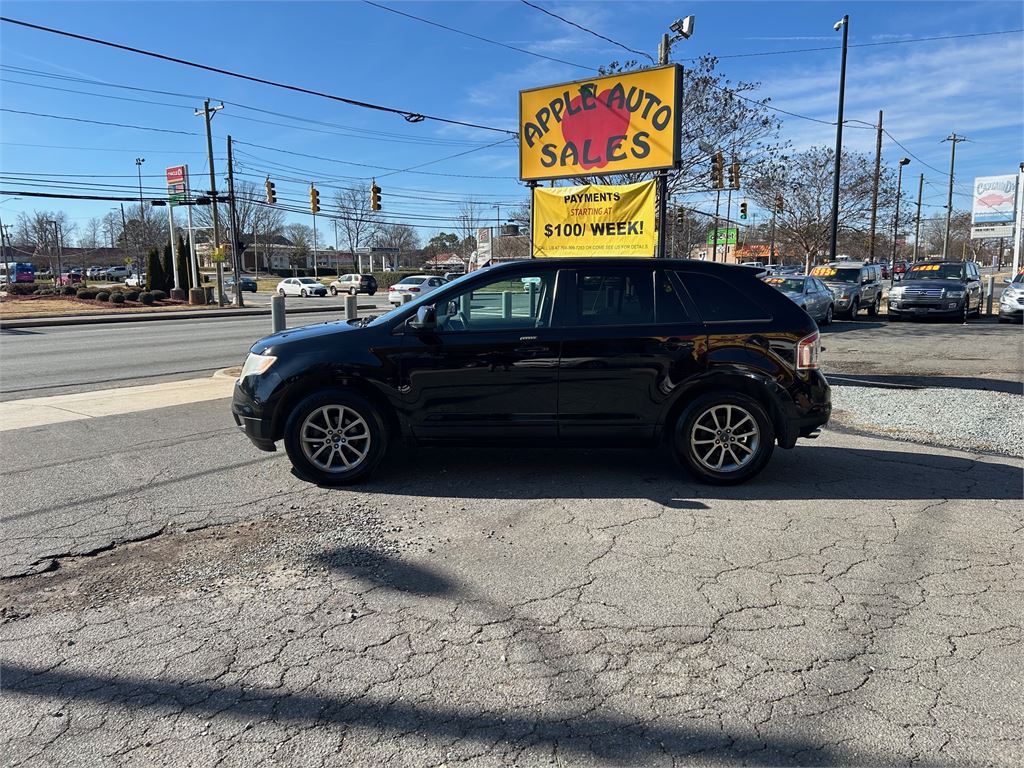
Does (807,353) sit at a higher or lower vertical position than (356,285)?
lower

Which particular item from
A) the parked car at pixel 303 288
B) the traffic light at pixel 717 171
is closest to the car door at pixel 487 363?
the traffic light at pixel 717 171

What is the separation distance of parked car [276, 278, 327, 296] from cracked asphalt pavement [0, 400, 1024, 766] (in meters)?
46.9

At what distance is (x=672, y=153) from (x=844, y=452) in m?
5.11

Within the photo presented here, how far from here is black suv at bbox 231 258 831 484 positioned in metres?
5.35

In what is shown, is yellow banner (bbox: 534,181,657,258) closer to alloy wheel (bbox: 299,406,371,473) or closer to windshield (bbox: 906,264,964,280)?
alloy wheel (bbox: 299,406,371,473)

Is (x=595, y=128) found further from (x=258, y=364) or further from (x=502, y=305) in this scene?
(x=258, y=364)

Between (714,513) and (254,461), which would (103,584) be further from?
(714,513)

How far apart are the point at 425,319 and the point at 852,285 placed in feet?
66.9

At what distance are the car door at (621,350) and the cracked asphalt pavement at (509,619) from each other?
0.56m

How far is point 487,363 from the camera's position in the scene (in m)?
5.36

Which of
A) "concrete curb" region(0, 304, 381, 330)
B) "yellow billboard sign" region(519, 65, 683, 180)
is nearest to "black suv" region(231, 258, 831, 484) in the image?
"yellow billboard sign" region(519, 65, 683, 180)

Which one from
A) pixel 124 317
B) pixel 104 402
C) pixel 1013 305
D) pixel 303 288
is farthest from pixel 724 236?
pixel 104 402

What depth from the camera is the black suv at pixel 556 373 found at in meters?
5.35

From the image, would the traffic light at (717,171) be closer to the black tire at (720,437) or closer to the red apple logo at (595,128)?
the red apple logo at (595,128)
